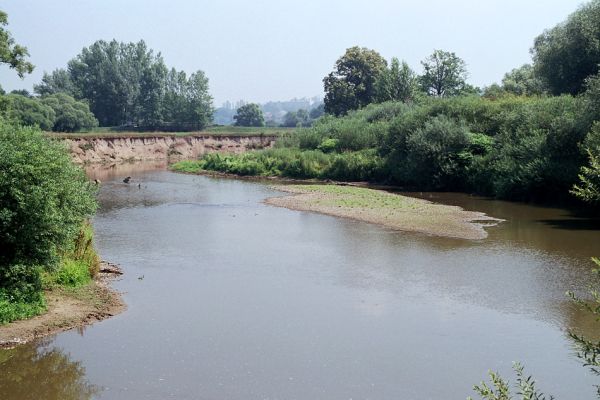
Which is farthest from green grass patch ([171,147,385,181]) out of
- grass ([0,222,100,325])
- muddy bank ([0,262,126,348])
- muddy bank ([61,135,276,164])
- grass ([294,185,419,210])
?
muddy bank ([0,262,126,348])

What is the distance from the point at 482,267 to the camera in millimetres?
26594

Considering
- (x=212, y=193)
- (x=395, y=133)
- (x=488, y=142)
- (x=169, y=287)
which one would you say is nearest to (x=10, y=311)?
(x=169, y=287)

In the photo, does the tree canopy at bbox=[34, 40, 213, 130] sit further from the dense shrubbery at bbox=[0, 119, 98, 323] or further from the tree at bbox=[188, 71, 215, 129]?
the dense shrubbery at bbox=[0, 119, 98, 323]

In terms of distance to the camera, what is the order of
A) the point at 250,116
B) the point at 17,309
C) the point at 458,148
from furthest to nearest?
the point at 250,116 → the point at 458,148 → the point at 17,309

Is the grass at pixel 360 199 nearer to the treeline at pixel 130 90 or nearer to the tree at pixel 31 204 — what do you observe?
the tree at pixel 31 204

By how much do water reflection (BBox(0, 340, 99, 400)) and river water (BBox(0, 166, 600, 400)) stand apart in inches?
1.9

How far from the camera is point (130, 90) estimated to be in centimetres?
12725

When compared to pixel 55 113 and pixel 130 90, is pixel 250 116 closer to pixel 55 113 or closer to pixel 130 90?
pixel 130 90

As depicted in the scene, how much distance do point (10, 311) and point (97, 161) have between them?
73.4m

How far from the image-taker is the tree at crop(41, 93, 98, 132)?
4003 inches

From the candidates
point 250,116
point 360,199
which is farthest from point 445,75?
point 250,116

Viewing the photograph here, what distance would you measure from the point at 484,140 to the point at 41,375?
142 feet

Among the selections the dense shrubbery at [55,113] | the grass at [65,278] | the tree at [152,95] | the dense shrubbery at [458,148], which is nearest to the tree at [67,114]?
the dense shrubbery at [55,113]

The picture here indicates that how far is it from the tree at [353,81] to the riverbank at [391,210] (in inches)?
2015
